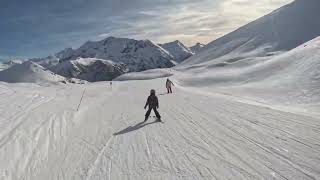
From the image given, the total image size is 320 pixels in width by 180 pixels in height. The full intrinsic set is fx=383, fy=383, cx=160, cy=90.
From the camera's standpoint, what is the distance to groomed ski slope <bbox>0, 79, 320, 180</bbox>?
370 inches

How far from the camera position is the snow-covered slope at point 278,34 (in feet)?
513

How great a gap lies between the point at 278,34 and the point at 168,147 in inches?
6603

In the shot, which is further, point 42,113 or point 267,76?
point 267,76

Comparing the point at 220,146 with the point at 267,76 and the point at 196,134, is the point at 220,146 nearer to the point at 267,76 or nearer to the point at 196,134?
the point at 196,134

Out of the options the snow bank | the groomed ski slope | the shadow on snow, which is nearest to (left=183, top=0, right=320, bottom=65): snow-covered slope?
the snow bank

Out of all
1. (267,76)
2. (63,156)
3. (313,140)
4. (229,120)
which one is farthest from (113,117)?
(267,76)

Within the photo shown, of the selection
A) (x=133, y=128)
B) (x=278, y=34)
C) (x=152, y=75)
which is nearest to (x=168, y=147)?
(x=133, y=128)

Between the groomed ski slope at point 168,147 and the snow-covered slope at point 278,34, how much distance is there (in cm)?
13226

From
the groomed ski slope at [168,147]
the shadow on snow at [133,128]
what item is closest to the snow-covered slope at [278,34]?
the shadow on snow at [133,128]

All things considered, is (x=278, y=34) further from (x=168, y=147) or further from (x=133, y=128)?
(x=168, y=147)

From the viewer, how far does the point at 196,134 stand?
548 inches

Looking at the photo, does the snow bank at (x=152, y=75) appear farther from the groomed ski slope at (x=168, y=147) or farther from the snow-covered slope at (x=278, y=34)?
the groomed ski slope at (x=168, y=147)

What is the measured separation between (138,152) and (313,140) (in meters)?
5.35

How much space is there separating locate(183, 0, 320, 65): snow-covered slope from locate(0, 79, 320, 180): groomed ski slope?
13226 centimetres
